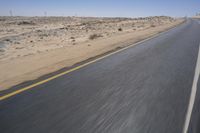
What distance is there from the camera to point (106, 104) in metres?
4.22

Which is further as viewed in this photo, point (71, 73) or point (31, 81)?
point (71, 73)

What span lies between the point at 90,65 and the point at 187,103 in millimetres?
4465

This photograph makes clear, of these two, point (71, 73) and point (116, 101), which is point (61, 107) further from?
point (71, 73)

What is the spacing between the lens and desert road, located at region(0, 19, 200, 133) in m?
3.34

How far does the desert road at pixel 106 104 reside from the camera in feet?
11.0

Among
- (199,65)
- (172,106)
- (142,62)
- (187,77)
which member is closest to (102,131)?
(172,106)

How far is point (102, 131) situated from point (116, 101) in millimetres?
1290

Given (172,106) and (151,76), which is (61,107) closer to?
(172,106)

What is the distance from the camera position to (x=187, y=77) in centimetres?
627

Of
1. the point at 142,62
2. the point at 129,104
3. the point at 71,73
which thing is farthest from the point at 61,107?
the point at 142,62

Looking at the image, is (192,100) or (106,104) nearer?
(106,104)

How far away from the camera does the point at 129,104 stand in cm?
424

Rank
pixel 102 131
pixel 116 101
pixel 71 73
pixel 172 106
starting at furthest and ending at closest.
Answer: pixel 71 73
pixel 116 101
pixel 172 106
pixel 102 131

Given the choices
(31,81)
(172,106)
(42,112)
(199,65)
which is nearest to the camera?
(42,112)
